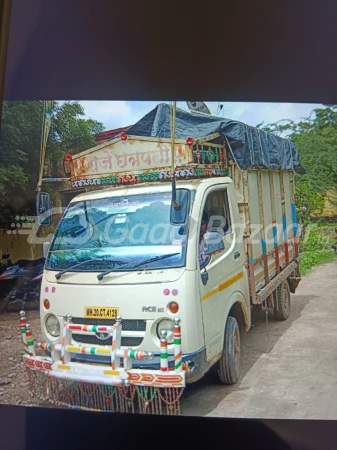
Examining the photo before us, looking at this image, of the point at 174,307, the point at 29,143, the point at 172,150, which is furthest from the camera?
the point at 29,143

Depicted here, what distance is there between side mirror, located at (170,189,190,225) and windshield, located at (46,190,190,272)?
2 cm

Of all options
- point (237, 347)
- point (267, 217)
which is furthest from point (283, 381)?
point (267, 217)

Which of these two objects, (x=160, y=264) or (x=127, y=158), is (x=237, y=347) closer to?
(x=160, y=264)

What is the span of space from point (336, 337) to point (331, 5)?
1548 millimetres

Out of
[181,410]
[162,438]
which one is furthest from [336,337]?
[162,438]

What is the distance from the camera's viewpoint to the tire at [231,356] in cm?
165

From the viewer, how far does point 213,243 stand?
1.63 m

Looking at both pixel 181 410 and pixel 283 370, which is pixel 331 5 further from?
pixel 181 410

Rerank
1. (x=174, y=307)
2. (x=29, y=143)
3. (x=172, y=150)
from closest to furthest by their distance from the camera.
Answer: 1. (x=174, y=307)
2. (x=172, y=150)
3. (x=29, y=143)

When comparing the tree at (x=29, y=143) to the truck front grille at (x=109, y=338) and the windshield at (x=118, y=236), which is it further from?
the truck front grille at (x=109, y=338)

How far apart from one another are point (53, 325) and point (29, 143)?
2.76ft

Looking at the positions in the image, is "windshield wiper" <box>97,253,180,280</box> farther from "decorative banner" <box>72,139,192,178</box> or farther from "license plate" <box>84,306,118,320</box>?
"decorative banner" <box>72,139,192,178</box>

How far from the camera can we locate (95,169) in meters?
1.71

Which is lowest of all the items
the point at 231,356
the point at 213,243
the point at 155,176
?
the point at 231,356
